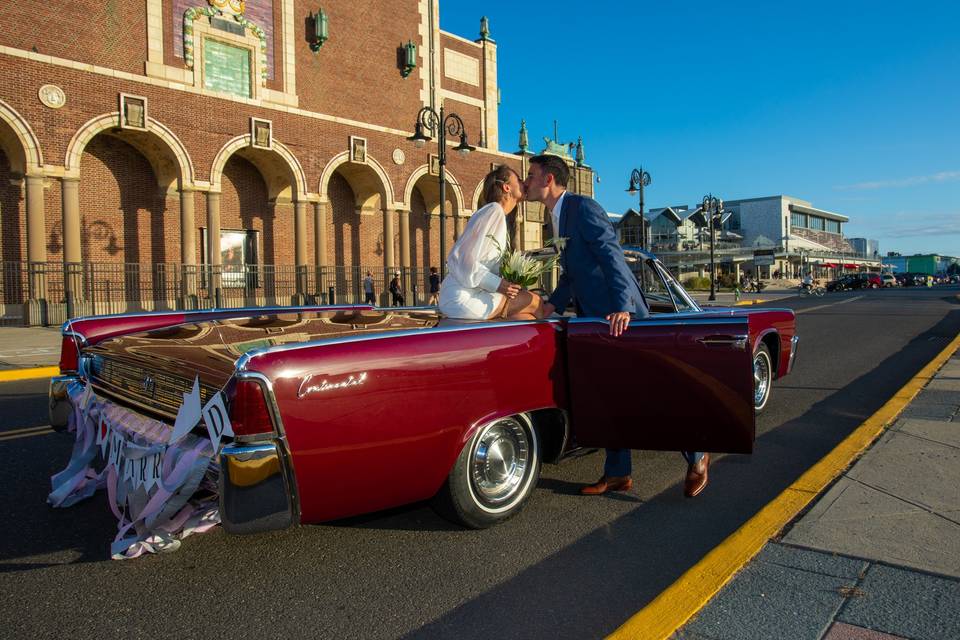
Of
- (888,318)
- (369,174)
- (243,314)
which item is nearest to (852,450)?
(243,314)

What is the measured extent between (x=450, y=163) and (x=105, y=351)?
25700mm

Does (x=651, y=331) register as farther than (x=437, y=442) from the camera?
Yes

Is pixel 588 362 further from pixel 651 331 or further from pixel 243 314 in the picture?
pixel 243 314

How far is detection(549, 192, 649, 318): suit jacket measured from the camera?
11.6 ft

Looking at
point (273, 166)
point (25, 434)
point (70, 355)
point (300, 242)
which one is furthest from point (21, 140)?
point (70, 355)

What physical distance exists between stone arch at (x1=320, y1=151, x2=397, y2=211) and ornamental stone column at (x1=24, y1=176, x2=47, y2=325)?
9.56m

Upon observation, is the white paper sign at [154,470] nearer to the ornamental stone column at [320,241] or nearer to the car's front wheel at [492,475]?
the car's front wheel at [492,475]

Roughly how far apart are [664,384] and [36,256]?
63.9 feet

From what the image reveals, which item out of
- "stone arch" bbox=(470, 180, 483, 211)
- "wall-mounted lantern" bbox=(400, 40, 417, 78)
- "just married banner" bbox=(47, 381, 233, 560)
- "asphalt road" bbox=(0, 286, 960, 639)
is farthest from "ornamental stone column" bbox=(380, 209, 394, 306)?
"just married banner" bbox=(47, 381, 233, 560)

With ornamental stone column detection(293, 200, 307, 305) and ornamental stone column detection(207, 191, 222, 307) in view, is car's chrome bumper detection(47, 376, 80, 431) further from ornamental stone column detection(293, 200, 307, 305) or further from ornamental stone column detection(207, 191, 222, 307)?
ornamental stone column detection(293, 200, 307, 305)

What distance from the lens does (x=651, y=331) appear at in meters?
3.25

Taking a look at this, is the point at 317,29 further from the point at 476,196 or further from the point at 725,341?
the point at 725,341

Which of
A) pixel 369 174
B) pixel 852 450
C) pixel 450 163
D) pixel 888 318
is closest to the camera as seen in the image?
pixel 852 450

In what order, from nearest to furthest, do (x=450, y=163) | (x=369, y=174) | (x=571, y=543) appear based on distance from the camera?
(x=571, y=543), (x=369, y=174), (x=450, y=163)
